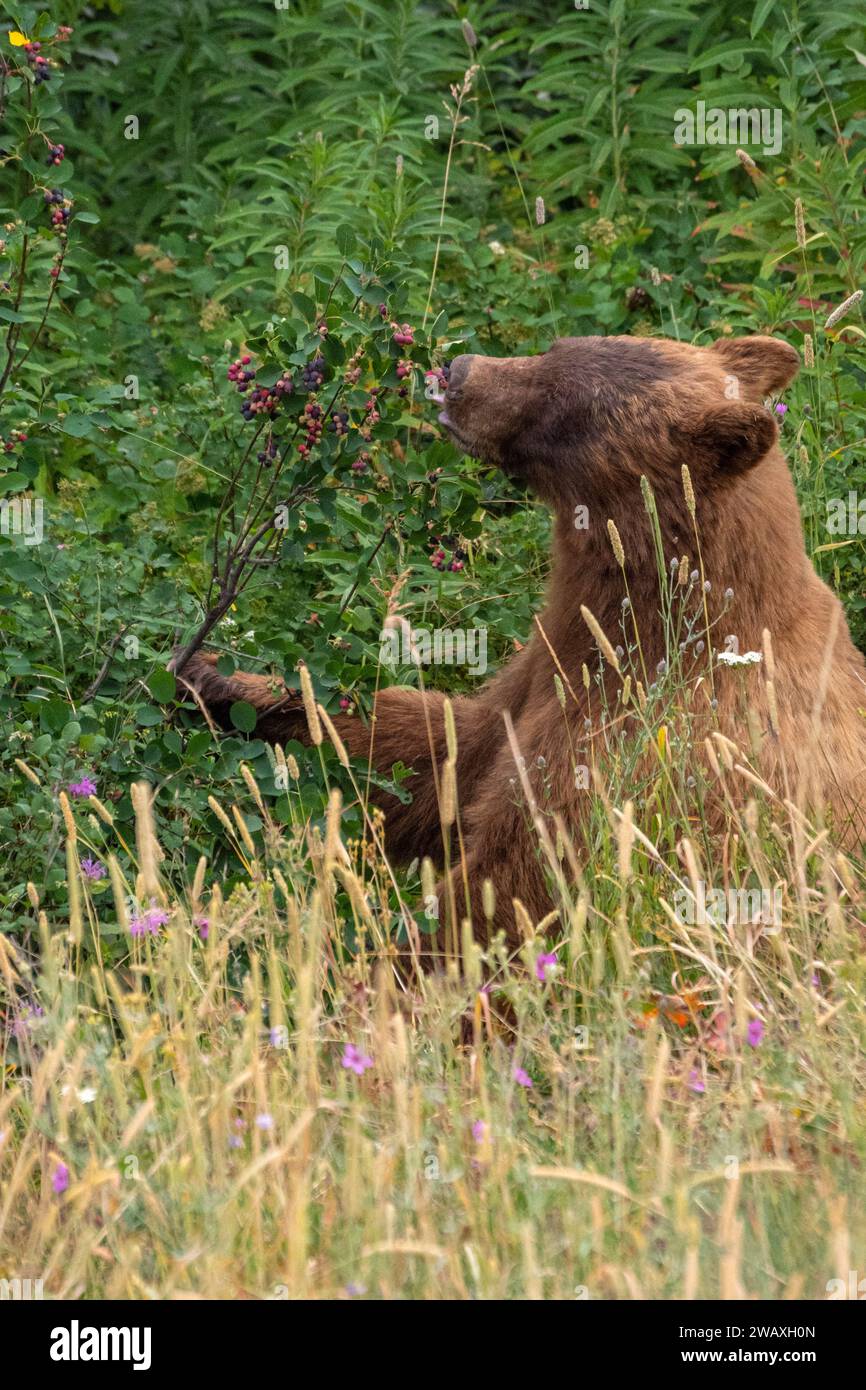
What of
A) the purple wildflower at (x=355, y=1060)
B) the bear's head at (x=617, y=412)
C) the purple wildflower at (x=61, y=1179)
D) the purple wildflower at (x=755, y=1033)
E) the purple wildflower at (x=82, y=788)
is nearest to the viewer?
the purple wildflower at (x=61, y=1179)

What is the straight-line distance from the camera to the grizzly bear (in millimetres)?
4262

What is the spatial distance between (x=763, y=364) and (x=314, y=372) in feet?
4.19

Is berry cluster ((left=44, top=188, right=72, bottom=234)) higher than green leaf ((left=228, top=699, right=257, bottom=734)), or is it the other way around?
berry cluster ((left=44, top=188, right=72, bottom=234))

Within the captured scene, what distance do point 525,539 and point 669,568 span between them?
1533 mm

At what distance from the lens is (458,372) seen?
4766mm

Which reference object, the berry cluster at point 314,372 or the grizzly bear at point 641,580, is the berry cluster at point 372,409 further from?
the grizzly bear at point 641,580

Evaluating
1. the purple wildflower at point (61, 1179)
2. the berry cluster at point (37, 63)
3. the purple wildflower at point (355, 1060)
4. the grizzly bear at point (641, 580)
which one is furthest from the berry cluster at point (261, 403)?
the purple wildflower at point (61, 1179)

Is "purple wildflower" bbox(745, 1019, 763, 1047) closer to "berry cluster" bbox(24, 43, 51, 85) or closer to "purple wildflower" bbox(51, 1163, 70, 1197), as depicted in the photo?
"purple wildflower" bbox(51, 1163, 70, 1197)

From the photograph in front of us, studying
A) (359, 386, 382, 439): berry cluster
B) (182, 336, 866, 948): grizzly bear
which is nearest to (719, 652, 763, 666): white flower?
(182, 336, 866, 948): grizzly bear

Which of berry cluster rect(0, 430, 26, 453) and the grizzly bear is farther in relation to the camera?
berry cluster rect(0, 430, 26, 453)

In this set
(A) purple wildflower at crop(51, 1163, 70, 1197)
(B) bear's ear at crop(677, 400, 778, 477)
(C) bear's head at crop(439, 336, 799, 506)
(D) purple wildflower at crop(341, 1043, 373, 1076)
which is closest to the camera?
(A) purple wildflower at crop(51, 1163, 70, 1197)

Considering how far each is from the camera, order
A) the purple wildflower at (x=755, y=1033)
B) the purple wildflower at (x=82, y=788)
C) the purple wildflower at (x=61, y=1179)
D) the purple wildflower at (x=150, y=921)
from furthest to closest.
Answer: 1. the purple wildflower at (x=82, y=788)
2. the purple wildflower at (x=150, y=921)
3. the purple wildflower at (x=755, y=1033)
4. the purple wildflower at (x=61, y=1179)

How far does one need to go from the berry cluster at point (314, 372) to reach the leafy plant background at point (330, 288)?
0.18 ft

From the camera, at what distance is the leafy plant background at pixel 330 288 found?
4.46 m
